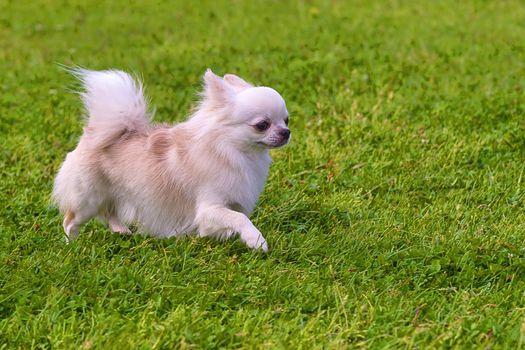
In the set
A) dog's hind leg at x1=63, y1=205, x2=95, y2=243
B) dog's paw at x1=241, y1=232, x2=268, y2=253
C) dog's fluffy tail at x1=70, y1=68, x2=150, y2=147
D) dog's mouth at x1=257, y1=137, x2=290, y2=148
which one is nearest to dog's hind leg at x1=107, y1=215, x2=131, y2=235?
dog's hind leg at x1=63, y1=205, x2=95, y2=243

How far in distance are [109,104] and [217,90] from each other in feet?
2.13

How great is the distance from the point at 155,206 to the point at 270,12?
7722 mm

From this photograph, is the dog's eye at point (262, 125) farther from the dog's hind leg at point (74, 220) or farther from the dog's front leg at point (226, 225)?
the dog's hind leg at point (74, 220)

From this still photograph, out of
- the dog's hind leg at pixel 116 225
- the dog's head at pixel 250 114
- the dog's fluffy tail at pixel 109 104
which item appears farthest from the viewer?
the dog's hind leg at pixel 116 225

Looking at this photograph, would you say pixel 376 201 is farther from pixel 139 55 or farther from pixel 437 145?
pixel 139 55

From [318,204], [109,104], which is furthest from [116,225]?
[318,204]

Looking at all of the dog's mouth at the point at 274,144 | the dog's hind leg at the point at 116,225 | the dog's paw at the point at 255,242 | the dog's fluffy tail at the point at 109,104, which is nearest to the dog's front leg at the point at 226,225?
the dog's paw at the point at 255,242

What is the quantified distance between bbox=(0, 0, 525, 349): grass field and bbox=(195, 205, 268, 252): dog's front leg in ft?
0.27

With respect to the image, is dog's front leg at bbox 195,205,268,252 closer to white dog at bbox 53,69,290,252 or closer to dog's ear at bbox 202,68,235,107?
white dog at bbox 53,69,290,252

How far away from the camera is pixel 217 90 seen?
4.71 m

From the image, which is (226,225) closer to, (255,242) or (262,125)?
(255,242)

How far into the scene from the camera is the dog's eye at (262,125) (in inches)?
184

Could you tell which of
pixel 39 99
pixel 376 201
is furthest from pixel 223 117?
pixel 39 99

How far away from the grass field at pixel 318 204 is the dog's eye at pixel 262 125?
620 millimetres
